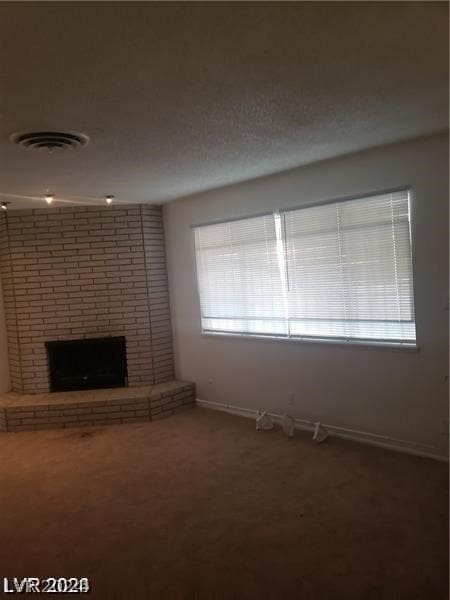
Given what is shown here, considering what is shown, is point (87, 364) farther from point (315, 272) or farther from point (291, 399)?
point (315, 272)

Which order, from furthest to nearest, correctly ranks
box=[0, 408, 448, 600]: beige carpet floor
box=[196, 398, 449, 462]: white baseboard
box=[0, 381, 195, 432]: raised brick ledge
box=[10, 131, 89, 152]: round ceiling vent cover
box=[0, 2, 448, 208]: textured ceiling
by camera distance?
box=[0, 381, 195, 432]: raised brick ledge < box=[196, 398, 449, 462]: white baseboard < box=[10, 131, 89, 152]: round ceiling vent cover < box=[0, 408, 448, 600]: beige carpet floor < box=[0, 2, 448, 208]: textured ceiling

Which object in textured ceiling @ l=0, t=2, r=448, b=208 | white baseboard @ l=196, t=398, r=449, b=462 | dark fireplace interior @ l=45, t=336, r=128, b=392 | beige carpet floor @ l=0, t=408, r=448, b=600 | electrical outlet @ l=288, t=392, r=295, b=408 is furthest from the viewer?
dark fireplace interior @ l=45, t=336, r=128, b=392

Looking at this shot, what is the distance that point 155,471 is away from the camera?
3.44m

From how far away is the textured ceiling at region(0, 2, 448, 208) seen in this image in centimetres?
150

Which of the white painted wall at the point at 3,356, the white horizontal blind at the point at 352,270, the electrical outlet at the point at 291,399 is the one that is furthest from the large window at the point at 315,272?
the white painted wall at the point at 3,356

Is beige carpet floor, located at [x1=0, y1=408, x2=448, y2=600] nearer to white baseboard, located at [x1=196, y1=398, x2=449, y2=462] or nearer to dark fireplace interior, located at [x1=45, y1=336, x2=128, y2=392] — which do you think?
white baseboard, located at [x1=196, y1=398, x2=449, y2=462]

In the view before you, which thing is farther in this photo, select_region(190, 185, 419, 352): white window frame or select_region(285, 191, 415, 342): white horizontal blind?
select_region(285, 191, 415, 342): white horizontal blind

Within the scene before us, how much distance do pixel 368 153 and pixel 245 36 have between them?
2.09 m

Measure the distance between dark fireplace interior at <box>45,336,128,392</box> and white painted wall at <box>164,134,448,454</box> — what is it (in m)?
0.82

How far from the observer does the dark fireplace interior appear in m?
5.12

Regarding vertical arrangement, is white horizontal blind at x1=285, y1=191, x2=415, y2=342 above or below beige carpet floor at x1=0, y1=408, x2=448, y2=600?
above

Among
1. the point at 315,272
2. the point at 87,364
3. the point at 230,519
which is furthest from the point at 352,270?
the point at 87,364

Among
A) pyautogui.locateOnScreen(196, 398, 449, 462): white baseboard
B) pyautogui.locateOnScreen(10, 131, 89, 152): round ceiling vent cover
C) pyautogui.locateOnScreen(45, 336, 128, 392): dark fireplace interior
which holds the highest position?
pyautogui.locateOnScreen(10, 131, 89, 152): round ceiling vent cover

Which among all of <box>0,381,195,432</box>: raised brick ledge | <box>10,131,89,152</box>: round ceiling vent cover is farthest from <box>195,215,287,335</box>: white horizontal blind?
<box>10,131,89,152</box>: round ceiling vent cover
